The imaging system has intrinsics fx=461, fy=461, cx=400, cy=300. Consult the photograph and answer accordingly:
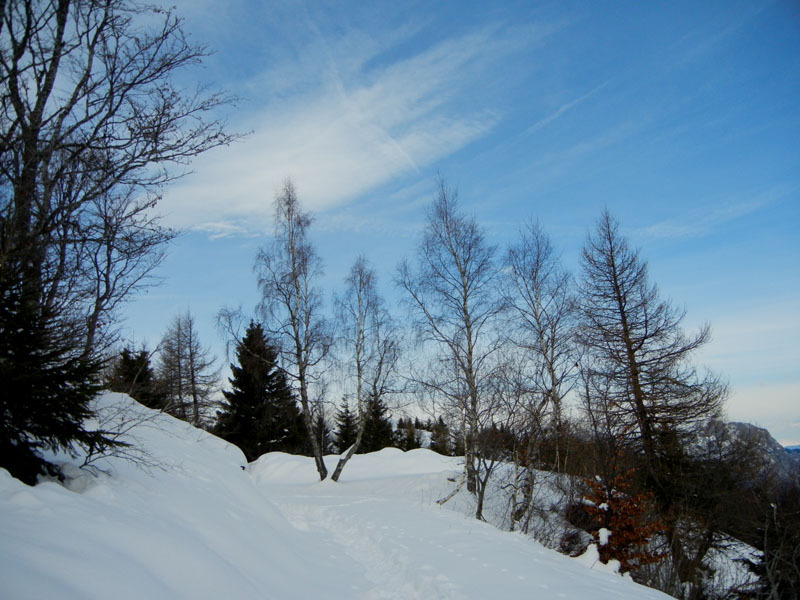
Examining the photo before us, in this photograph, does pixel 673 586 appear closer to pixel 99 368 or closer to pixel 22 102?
pixel 99 368

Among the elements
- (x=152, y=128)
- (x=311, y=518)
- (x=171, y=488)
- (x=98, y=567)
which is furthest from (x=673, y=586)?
(x=152, y=128)

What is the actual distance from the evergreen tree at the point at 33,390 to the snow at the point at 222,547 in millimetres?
433

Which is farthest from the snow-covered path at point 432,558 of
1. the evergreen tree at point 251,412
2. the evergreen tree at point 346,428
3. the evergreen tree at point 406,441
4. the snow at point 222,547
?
the evergreen tree at point 406,441

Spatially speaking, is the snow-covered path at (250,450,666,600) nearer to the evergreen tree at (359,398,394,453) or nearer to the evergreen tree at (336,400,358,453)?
the evergreen tree at (359,398,394,453)

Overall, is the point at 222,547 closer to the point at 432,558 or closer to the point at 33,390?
the point at 33,390

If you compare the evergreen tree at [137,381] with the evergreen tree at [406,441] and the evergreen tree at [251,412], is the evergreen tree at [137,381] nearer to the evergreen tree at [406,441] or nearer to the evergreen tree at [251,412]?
the evergreen tree at [251,412]

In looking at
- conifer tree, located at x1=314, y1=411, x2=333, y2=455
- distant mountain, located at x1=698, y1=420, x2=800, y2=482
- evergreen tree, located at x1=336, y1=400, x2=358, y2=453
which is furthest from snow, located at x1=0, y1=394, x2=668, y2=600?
evergreen tree, located at x1=336, y1=400, x2=358, y2=453

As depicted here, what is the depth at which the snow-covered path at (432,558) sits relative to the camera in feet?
17.1

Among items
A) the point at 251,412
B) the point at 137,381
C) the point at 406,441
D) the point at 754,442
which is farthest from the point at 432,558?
the point at 406,441

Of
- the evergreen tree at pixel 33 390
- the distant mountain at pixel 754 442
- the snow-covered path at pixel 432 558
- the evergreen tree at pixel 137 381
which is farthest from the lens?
the distant mountain at pixel 754 442

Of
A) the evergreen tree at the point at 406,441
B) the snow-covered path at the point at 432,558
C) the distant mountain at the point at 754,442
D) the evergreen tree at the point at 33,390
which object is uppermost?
the evergreen tree at the point at 406,441

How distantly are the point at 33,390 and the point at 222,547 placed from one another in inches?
86.0

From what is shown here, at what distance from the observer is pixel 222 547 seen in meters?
4.38

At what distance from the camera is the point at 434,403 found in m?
13.7
